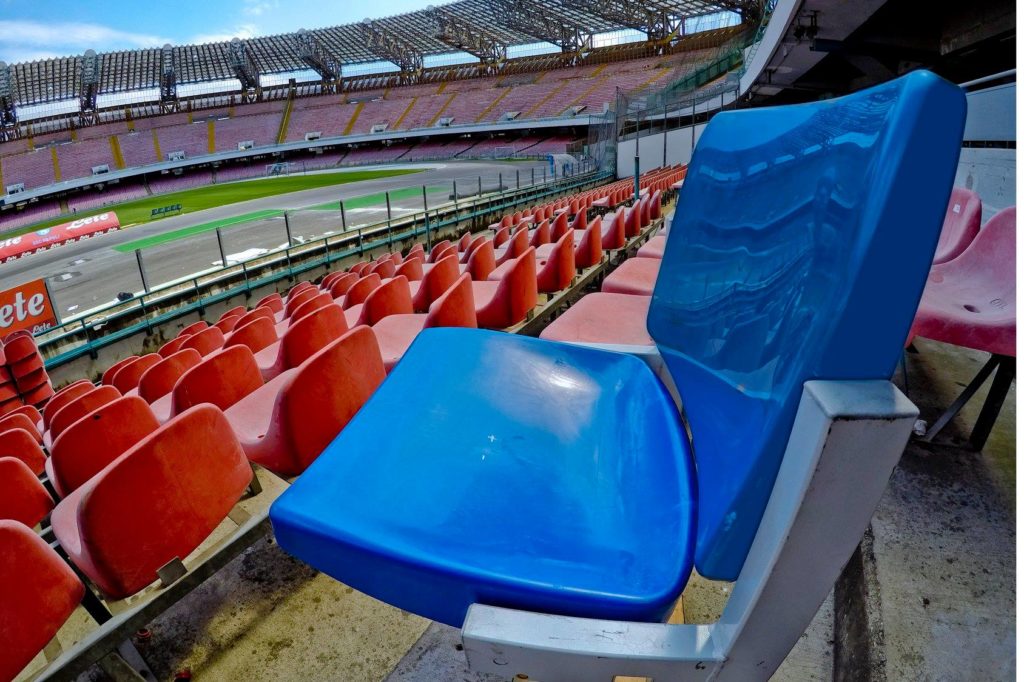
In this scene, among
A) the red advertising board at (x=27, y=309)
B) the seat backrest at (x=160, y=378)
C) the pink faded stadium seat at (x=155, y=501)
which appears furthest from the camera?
the red advertising board at (x=27, y=309)

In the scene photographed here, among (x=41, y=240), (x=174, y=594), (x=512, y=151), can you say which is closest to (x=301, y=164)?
(x=512, y=151)

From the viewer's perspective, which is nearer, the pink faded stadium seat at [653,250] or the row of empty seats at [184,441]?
the row of empty seats at [184,441]

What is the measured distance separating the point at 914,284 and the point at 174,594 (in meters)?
1.24

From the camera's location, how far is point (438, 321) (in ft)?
5.82

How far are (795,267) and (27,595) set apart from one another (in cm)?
124

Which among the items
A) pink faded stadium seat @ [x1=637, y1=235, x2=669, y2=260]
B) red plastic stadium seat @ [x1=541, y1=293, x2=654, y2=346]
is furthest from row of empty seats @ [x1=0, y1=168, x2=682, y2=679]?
red plastic stadium seat @ [x1=541, y1=293, x2=654, y2=346]

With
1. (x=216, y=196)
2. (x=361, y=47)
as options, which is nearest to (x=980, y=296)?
(x=216, y=196)

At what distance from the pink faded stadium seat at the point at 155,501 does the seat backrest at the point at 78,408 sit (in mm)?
1715

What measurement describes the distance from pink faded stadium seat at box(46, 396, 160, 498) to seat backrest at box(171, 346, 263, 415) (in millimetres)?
113

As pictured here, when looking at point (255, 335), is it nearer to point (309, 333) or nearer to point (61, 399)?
point (309, 333)

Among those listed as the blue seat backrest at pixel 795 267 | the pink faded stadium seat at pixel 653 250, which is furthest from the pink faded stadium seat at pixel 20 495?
the pink faded stadium seat at pixel 653 250

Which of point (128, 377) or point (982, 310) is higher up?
point (982, 310)

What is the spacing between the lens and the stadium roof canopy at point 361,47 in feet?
103

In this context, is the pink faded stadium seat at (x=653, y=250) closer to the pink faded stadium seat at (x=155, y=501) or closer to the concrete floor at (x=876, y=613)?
the concrete floor at (x=876, y=613)
